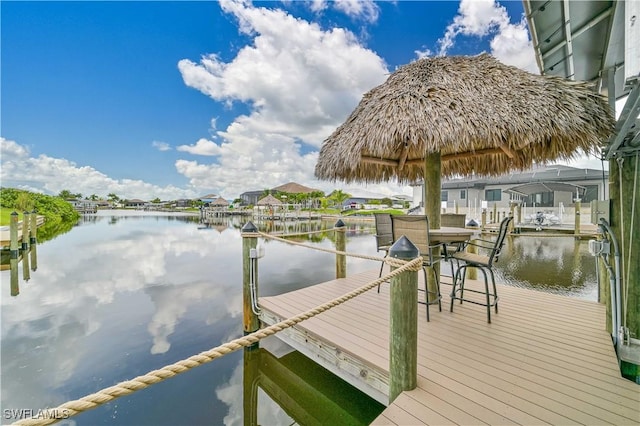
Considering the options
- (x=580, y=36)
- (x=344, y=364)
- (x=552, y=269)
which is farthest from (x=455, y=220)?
(x=552, y=269)

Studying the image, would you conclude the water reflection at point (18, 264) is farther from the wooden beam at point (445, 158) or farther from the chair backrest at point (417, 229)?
the chair backrest at point (417, 229)

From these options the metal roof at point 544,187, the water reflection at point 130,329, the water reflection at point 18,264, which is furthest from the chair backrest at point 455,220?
the metal roof at point 544,187

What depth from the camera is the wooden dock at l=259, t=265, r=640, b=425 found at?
153 cm

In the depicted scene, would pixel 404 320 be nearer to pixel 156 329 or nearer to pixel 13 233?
pixel 156 329

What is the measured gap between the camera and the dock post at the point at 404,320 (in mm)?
1572

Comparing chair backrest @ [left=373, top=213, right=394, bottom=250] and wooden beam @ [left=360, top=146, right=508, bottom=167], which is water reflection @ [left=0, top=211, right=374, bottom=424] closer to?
chair backrest @ [left=373, top=213, right=394, bottom=250]

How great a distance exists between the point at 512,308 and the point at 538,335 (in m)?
0.73

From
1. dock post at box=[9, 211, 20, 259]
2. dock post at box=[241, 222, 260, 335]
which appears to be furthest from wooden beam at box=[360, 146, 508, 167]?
dock post at box=[9, 211, 20, 259]

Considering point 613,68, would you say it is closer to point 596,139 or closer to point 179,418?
point 596,139

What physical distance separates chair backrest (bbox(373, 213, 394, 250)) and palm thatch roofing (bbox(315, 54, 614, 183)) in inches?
37.1

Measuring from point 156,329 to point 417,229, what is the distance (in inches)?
157

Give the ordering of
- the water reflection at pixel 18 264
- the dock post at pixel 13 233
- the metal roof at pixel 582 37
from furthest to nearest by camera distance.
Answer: the dock post at pixel 13 233 < the water reflection at pixel 18 264 < the metal roof at pixel 582 37

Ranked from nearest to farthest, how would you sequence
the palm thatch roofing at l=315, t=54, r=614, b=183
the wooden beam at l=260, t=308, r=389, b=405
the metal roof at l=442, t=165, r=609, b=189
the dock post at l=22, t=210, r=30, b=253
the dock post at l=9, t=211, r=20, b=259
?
the wooden beam at l=260, t=308, r=389, b=405 → the palm thatch roofing at l=315, t=54, r=614, b=183 → the dock post at l=9, t=211, r=20, b=259 → the dock post at l=22, t=210, r=30, b=253 → the metal roof at l=442, t=165, r=609, b=189

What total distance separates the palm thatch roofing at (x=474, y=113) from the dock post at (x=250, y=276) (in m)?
1.47
